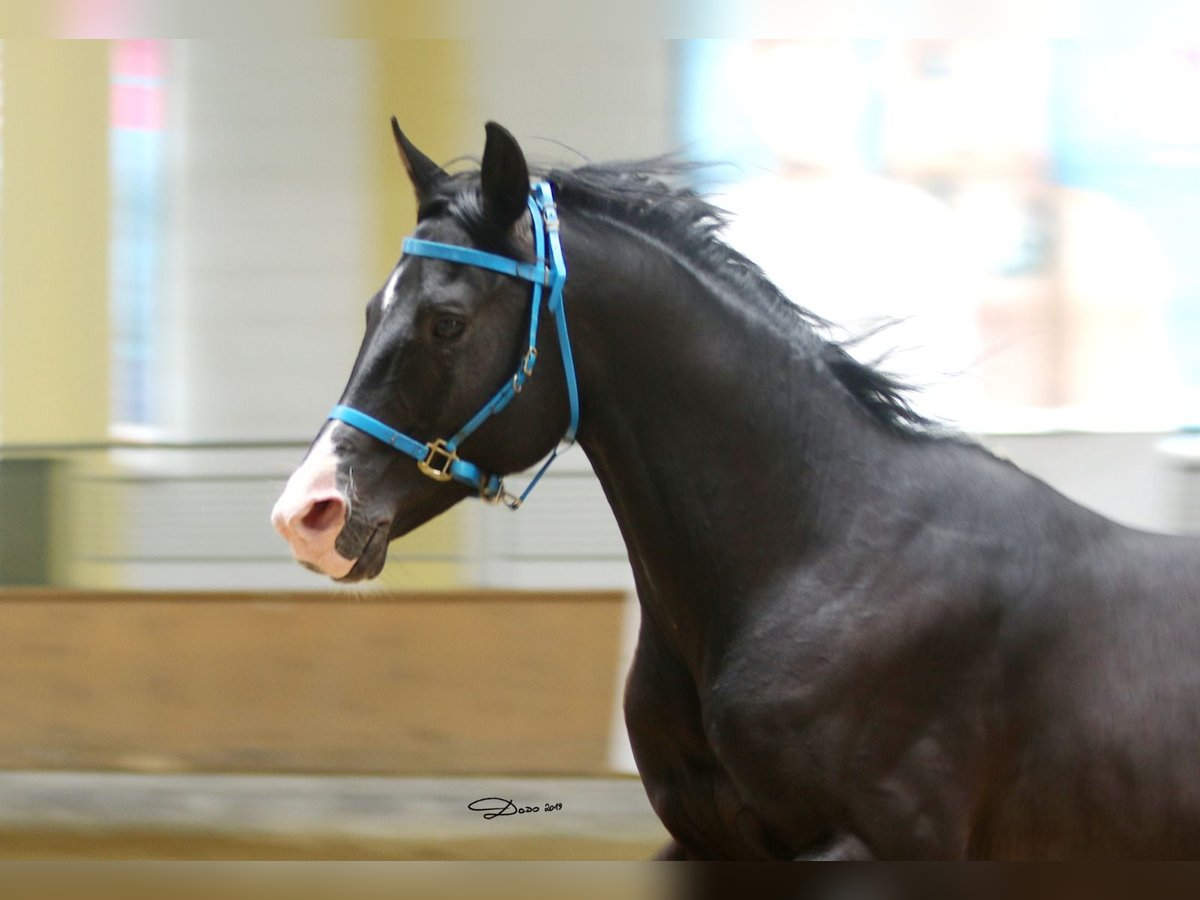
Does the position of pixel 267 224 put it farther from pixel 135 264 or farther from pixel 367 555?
pixel 367 555

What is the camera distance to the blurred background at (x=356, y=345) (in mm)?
6023

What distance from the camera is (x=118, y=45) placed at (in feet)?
23.3

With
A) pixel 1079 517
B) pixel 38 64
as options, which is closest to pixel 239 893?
pixel 1079 517

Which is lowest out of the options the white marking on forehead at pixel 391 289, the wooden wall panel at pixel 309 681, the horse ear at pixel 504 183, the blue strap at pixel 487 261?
the wooden wall panel at pixel 309 681

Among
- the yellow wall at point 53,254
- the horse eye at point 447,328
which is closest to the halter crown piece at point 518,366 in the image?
the horse eye at point 447,328

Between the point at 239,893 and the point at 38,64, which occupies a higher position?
the point at 38,64

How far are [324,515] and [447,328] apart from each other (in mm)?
427

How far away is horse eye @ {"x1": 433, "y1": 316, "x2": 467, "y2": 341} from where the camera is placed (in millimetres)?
2791

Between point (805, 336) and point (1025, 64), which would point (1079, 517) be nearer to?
point (805, 336)

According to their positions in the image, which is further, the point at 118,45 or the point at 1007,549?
the point at 118,45

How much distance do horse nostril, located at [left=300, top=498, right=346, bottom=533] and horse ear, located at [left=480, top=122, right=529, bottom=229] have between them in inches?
24.9

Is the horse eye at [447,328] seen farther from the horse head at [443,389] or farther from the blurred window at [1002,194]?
the blurred window at [1002,194]

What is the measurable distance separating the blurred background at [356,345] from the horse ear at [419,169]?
9.41ft

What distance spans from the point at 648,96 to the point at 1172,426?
2.84 m
